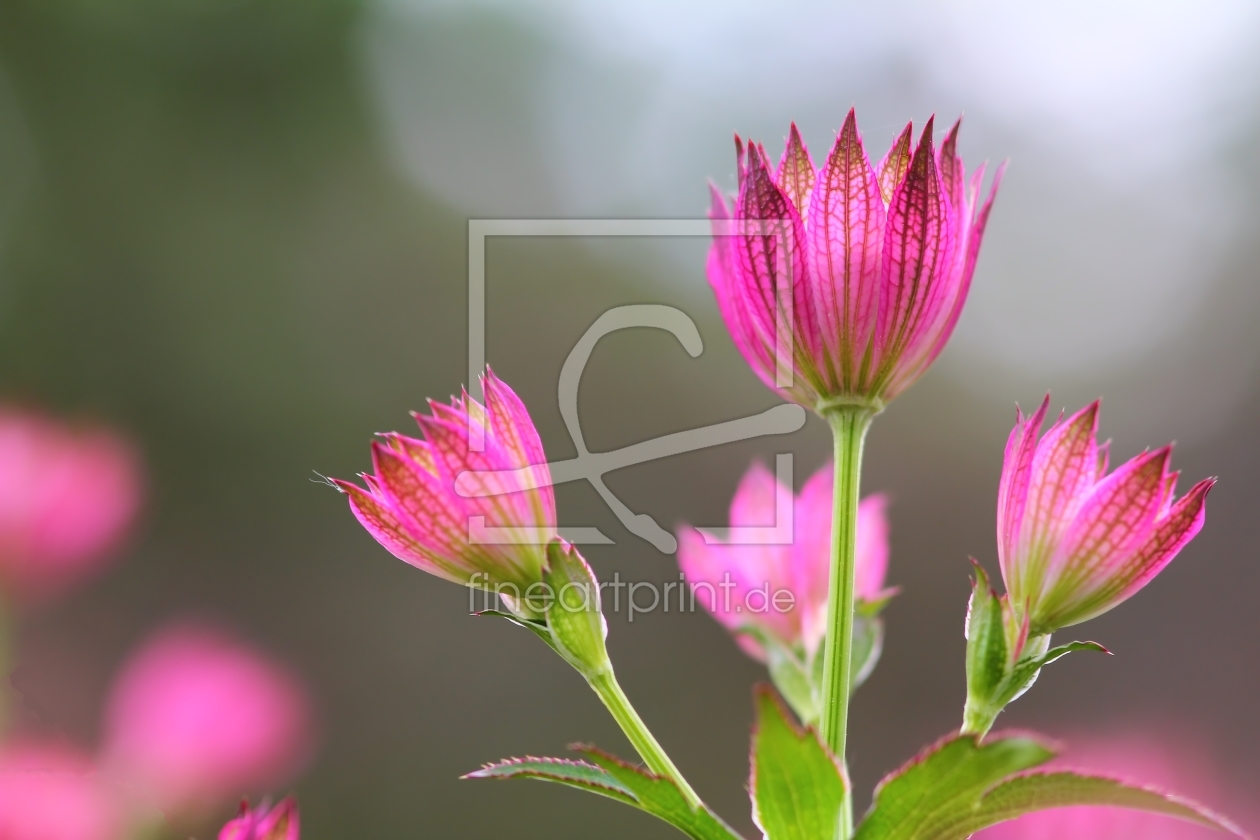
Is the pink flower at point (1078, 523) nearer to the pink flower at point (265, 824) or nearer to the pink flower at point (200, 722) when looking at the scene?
the pink flower at point (265, 824)

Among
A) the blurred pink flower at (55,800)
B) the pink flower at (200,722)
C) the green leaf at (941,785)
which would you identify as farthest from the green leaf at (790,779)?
the pink flower at (200,722)

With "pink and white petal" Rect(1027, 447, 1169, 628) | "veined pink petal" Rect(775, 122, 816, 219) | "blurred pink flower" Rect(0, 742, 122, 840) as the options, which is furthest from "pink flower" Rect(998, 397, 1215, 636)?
"blurred pink flower" Rect(0, 742, 122, 840)

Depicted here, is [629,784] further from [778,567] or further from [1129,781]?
[778,567]

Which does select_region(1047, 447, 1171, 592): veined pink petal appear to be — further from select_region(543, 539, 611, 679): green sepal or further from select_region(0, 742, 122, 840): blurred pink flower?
select_region(0, 742, 122, 840): blurred pink flower

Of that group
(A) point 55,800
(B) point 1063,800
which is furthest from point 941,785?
(A) point 55,800

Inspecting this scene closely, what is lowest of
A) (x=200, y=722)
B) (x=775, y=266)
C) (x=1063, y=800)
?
(x=200, y=722)
